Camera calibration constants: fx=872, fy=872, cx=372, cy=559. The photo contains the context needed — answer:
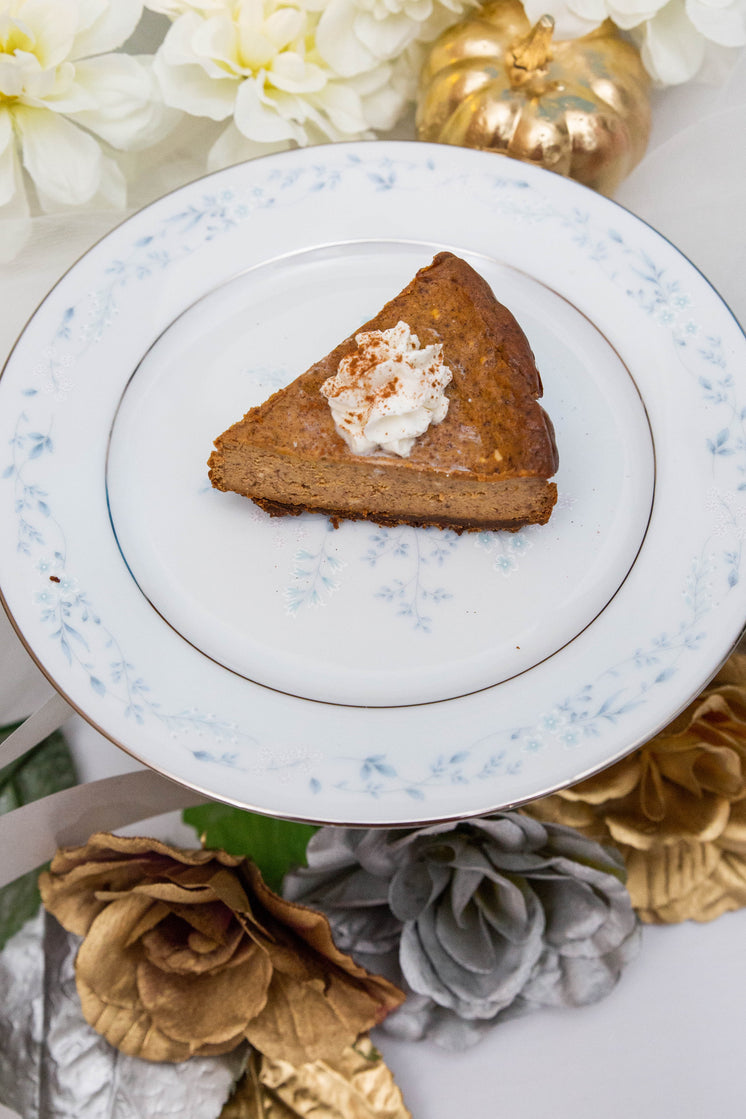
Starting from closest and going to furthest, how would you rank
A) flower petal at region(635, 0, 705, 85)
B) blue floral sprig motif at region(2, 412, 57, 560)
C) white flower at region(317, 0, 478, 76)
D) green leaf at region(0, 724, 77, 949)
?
blue floral sprig motif at region(2, 412, 57, 560) < green leaf at region(0, 724, 77, 949) < white flower at region(317, 0, 478, 76) < flower petal at region(635, 0, 705, 85)

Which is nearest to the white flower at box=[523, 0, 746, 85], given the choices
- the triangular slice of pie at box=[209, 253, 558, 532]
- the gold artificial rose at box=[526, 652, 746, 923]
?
the triangular slice of pie at box=[209, 253, 558, 532]

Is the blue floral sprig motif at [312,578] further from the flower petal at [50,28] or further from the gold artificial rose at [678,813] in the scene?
the flower petal at [50,28]

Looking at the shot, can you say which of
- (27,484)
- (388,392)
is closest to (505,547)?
(388,392)

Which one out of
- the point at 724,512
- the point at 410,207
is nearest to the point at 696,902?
the point at 724,512

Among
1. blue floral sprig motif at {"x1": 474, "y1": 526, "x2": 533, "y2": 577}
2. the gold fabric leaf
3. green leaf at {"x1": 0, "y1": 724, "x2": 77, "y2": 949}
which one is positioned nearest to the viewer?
the gold fabric leaf

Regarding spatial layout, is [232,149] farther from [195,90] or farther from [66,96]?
[66,96]

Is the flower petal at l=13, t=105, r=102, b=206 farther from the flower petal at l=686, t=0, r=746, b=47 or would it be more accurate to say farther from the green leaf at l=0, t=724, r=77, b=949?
the flower petal at l=686, t=0, r=746, b=47
